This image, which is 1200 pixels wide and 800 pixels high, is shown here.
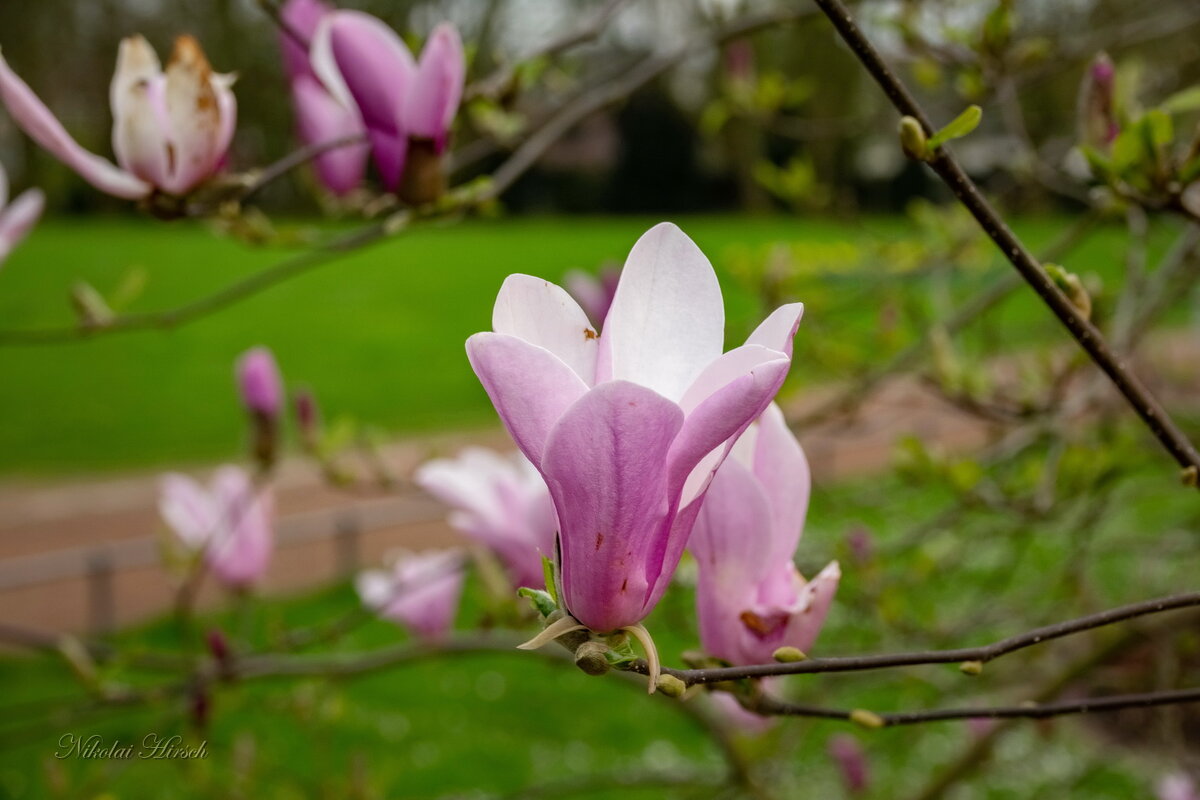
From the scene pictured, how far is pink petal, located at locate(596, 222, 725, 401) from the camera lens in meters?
0.43

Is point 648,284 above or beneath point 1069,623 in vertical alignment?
above

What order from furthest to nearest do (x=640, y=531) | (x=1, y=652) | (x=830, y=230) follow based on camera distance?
(x=830, y=230), (x=1, y=652), (x=640, y=531)

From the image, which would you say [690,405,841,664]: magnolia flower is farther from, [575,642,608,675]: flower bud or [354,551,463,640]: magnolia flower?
[354,551,463,640]: magnolia flower

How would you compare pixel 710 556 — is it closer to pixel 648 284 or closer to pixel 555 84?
pixel 648 284

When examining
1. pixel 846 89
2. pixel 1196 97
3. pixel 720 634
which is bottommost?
pixel 846 89

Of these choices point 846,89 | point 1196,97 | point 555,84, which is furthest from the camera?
point 846,89

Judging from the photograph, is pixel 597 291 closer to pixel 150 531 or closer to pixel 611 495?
pixel 611 495

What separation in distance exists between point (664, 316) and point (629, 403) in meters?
0.09

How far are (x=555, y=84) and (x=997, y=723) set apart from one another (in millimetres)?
905

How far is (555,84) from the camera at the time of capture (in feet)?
4.67

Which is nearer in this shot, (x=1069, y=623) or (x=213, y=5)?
(x=1069, y=623)

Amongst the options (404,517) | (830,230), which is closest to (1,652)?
(404,517)

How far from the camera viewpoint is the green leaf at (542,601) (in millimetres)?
421

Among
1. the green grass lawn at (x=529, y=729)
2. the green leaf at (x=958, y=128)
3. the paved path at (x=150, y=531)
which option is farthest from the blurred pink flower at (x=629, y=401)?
the paved path at (x=150, y=531)
